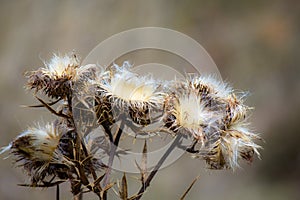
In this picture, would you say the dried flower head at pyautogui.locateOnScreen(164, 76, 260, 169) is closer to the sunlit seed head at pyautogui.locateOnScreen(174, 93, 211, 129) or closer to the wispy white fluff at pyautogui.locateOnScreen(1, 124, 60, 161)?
the sunlit seed head at pyautogui.locateOnScreen(174, 93, 211, 129)

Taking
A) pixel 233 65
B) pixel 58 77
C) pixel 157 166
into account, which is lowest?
pixel 157 166

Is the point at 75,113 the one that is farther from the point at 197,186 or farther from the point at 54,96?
the point at 197,186

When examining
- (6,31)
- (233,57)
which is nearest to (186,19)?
(233,57)

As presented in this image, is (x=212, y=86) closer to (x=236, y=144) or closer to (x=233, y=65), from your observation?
(x=236, y=144)

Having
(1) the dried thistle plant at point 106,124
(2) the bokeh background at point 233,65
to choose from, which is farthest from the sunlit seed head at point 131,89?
(2) the bokeh background at point 233,65

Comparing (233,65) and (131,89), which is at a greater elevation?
(233,65)

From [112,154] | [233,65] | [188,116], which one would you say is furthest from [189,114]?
[233,65]
